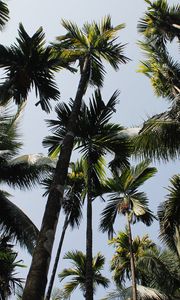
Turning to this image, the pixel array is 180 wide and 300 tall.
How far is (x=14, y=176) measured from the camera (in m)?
14.3

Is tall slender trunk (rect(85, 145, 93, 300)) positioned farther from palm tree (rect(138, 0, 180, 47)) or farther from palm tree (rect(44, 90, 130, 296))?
palm tree (rect(138, 0, 180, 47))

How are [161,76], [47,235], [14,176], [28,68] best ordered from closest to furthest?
[47,235] < [28,68] < [161,76] < [14,176]

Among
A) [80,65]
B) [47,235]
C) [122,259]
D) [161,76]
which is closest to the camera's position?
[47,235]

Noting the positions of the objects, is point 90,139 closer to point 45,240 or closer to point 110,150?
point 110,150

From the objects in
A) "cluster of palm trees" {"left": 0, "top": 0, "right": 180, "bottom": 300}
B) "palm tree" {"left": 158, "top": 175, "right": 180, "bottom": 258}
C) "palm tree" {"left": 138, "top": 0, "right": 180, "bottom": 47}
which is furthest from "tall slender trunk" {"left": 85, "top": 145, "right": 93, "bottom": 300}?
"palm tree" {"left": 138, "top": 0, "right": 180, "bottom": 47}

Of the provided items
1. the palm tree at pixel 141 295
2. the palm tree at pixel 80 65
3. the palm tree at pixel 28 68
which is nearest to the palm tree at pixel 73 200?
the palm tree at pixel 141 295

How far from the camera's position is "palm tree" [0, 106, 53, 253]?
1285cm

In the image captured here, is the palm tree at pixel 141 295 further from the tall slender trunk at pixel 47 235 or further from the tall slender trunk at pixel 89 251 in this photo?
the tall slender trunk at pixel 47 235

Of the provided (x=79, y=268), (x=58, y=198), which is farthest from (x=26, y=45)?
(x=79, y=268)

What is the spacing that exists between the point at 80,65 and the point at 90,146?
7.58 feet

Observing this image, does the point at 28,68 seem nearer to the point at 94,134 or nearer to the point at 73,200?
the point at 94,134

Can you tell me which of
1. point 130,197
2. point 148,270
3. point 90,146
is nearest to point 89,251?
point 90,146

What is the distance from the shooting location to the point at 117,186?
43.9 ft

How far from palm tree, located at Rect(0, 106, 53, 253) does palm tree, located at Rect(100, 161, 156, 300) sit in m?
2.60
